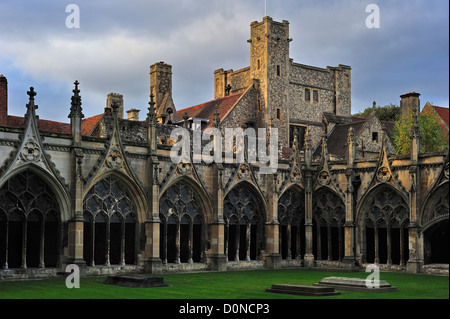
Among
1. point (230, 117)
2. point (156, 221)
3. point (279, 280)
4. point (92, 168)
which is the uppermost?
point (230, 117)

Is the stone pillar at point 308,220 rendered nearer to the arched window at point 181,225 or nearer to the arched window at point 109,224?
the arched window at point 181,225

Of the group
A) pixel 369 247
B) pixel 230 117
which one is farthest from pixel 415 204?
pixel 230 117

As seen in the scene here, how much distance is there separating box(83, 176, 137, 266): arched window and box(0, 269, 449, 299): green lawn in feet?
7.15

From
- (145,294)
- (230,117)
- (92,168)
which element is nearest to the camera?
(145,294)

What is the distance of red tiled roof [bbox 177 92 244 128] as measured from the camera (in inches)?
1957

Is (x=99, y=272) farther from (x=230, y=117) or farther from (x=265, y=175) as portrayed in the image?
(x=230, y=117)

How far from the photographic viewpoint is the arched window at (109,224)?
27.2 metres

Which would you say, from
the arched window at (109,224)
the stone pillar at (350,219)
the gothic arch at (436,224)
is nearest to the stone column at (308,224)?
the stone pillar at (350,219)

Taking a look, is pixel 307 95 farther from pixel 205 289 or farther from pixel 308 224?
pixel 205 289

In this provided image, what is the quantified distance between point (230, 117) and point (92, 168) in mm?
22719

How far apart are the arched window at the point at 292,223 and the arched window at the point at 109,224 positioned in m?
8.97

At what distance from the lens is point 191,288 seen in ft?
70.2

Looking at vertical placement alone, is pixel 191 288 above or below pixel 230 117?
below

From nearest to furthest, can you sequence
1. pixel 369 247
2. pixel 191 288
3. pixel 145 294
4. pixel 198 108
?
pixel 145 294 → pixel 191 288 → pixel 369 247 → pixel 198 108
